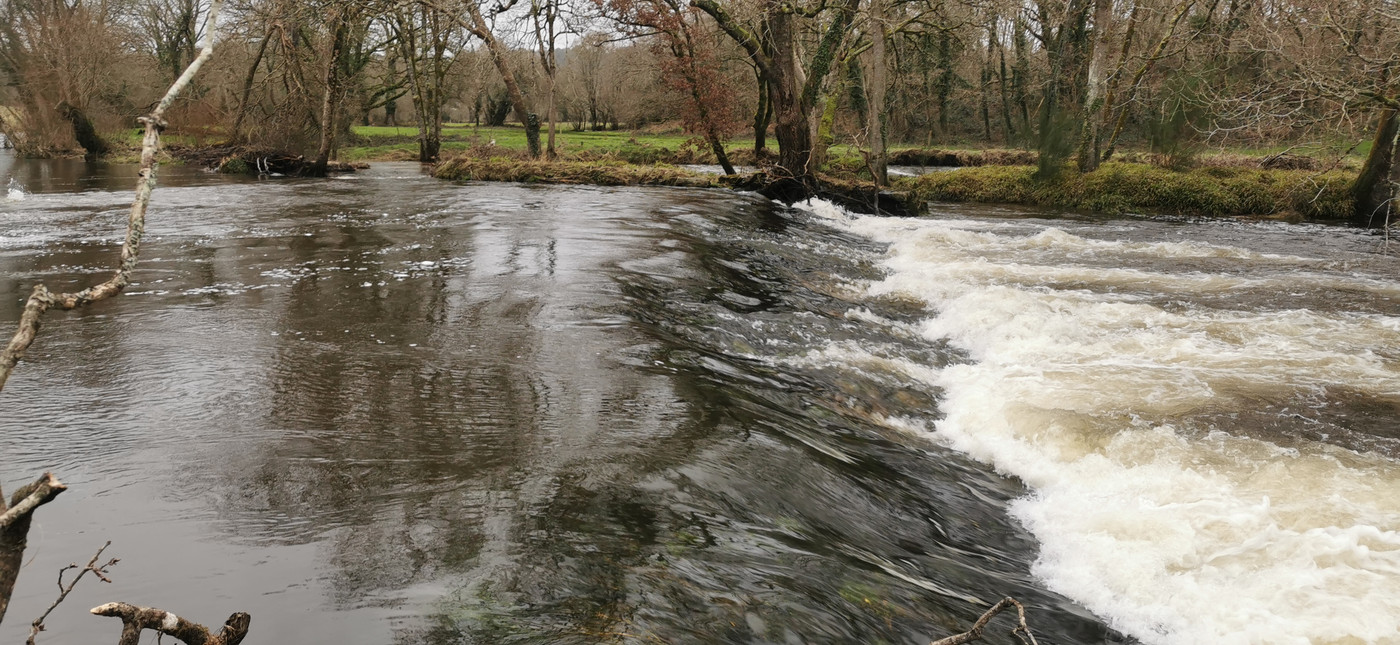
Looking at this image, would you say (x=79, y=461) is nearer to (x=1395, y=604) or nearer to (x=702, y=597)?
(x=702, y=597)

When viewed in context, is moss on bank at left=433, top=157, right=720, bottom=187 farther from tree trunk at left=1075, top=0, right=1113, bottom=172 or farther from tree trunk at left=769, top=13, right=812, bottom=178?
tree trunk at left=1075, top=0, right=1113, bottom=172

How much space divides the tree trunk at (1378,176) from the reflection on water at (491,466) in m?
14.9

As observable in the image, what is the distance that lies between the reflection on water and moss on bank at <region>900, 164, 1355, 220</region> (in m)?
13.4

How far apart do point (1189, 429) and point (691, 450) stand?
11.8 ft

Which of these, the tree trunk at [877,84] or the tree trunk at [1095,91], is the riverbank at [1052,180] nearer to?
the tree trunk at [1095,91]

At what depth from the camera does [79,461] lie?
159 inches

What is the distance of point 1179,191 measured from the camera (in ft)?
65.0

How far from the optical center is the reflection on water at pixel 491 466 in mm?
3104

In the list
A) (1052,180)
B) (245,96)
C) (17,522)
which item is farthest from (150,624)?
(245,96)

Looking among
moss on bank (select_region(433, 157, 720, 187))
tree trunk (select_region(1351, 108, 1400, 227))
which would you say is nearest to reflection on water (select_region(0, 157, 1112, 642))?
moss on bank (select_region(433, 157, 720, 187))

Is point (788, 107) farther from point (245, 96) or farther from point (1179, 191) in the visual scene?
point (245, 96)

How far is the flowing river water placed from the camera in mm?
3234

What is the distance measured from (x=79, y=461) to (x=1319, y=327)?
10175 millimetres

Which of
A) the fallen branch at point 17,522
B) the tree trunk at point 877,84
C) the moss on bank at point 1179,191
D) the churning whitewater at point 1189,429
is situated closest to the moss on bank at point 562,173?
the tree trunk at point 877,84
